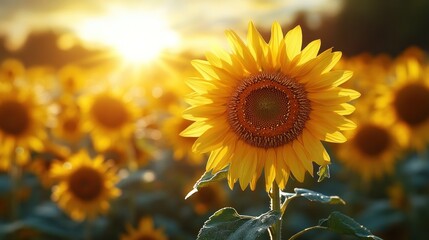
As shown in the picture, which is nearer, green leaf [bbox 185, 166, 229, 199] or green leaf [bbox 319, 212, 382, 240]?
green leaf [bbox 319, 212, 382, 240]

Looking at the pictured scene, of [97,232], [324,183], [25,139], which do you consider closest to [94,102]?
[25,139]

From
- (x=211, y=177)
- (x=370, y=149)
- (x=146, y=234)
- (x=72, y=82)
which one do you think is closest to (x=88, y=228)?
(x=146, y=234)

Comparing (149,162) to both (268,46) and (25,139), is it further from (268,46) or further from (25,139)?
(268,46)

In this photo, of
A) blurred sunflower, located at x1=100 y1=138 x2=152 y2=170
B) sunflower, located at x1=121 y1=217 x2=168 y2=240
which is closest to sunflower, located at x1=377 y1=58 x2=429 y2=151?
blurred sunflower, located at x1=100 y1=138 x2=152 y2=170

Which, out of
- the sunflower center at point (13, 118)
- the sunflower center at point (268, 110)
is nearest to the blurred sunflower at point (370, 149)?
the sunflower center at point (13, 118)

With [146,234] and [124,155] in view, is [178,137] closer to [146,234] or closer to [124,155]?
[124,155]

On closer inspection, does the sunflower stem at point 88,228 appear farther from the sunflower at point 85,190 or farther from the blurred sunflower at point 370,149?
the blurred sunflower at point 370,149

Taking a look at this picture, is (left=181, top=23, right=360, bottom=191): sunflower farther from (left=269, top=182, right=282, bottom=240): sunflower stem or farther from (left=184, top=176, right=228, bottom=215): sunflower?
(left=184, top=176, right=228, bottom=215): sunflower
